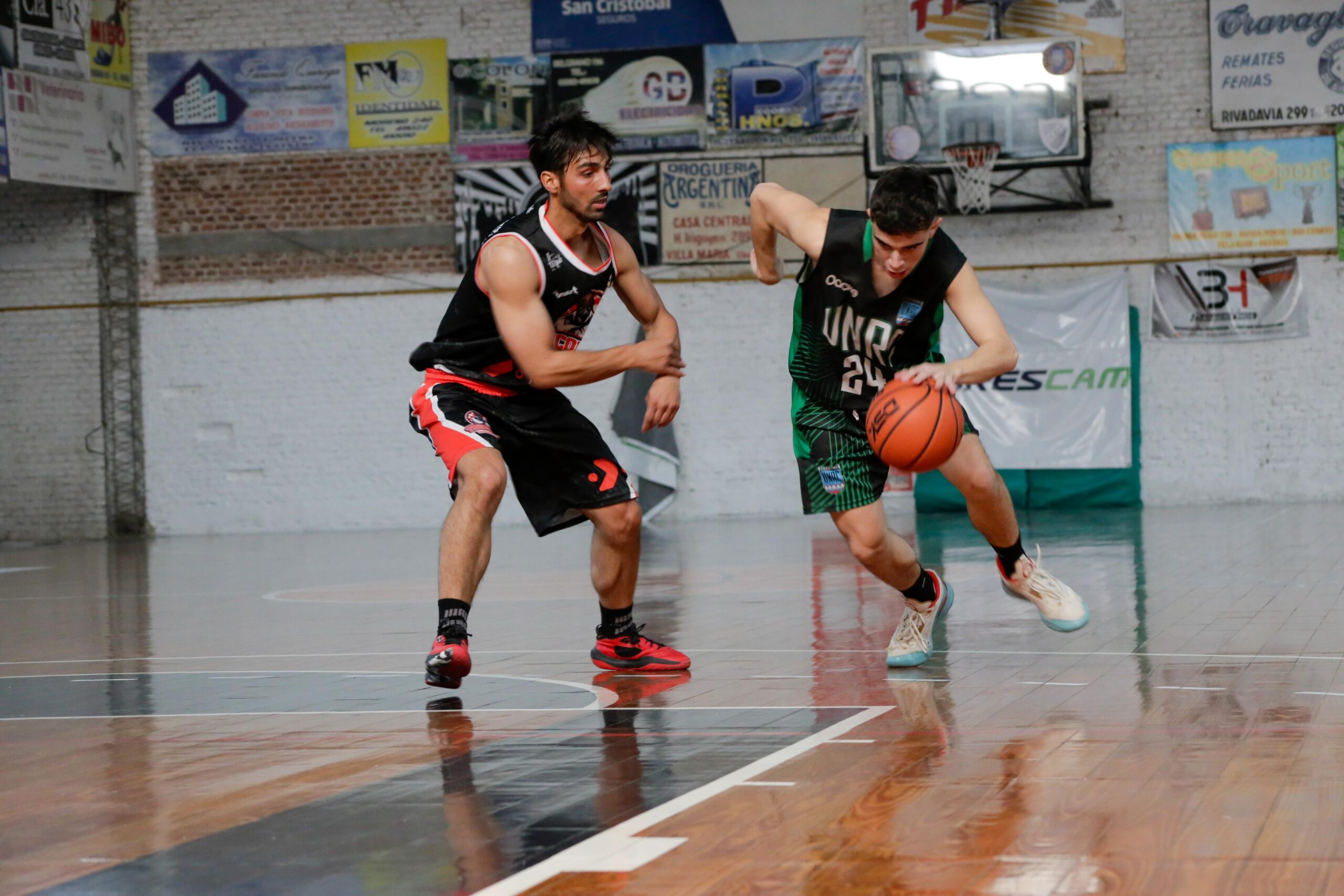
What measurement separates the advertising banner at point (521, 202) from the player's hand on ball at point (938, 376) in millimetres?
12298

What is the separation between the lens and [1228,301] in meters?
15.8

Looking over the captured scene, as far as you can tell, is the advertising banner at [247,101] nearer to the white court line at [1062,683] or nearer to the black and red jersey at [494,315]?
the black and red jersey at [494,315]

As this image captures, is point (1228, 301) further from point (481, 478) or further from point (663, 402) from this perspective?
point (481, 478)

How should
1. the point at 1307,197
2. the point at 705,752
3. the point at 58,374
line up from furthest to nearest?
1. the point at 58,374
2. the point at 1307,197
3. the point at 705,752

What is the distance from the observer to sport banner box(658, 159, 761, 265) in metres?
16.5

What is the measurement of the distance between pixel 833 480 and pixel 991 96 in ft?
34.7

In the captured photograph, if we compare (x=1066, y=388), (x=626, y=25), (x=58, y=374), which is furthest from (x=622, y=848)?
(x=58, y=374)

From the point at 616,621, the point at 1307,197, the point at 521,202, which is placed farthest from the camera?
the point at 521,202

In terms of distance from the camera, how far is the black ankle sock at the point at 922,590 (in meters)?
5.12

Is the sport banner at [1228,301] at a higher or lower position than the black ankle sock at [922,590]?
higher

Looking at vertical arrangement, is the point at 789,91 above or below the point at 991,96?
above

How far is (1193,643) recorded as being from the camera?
5.39 m

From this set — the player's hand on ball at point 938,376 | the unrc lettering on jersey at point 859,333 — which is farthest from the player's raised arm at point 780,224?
the player's hand on ball at point 938,376

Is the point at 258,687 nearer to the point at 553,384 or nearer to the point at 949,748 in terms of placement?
the point at 553,384
